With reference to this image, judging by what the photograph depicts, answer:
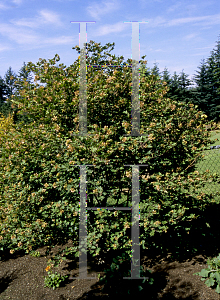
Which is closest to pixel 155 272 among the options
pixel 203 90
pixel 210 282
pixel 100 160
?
pixel 210 282

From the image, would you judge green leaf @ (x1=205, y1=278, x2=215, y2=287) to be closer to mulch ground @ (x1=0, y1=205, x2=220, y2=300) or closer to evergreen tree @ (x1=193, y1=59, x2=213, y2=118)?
mulch ground @ (x1=0, y1=205, x2=220, y2=300)

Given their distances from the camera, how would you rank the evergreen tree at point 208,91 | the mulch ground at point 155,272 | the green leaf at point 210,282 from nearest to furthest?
1. the green leaf at point 210,282
2. the mulch ground at point 155,272
3. the evergreen tree at point 208,91

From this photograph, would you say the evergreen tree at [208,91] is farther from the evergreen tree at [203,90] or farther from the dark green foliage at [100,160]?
the dark green foliage at [100,160]

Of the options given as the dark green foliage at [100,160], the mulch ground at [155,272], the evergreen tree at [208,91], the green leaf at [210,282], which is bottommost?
the mulch ground at [155,272]

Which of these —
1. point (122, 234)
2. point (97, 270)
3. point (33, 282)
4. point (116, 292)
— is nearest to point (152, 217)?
point (122, 234)

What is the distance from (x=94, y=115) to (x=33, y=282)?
2.69 metres

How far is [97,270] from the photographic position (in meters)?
3.58

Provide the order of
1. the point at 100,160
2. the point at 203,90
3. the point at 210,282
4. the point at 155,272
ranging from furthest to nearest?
the point at 203,90
the point at 155,272
the point at 210,282
the point at 100,160

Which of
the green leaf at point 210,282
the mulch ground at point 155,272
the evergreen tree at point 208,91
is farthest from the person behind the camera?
the evergreen tree at point 208,91

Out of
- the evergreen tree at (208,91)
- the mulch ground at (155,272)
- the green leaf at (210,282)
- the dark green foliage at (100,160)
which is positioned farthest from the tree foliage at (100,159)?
the evergreen tree at (208,91)

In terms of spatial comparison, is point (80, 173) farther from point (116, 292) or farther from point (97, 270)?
point (97, 270)

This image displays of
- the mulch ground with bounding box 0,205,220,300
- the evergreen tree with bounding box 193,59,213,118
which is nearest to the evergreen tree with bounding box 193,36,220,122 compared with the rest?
the evergreen tree with bounding box 193,59,213,118

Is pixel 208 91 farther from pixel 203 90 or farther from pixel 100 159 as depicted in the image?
pixel 100 159

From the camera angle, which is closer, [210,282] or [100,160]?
[100,160]
